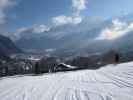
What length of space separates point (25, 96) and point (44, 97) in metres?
0.48

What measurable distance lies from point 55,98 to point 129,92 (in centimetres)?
141

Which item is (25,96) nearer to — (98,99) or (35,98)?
(35,98)

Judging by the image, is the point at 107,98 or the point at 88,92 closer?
the point at 107,98

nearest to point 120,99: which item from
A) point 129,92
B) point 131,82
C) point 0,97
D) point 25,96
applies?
point 129,92

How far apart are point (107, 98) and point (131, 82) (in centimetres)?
125

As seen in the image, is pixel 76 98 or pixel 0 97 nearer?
pixel 76 98

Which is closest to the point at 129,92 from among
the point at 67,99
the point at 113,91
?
the point at 113,91

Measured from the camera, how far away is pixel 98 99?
3076 mm

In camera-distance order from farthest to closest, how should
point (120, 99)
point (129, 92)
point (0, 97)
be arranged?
point (0, 97) → point (129, 92) → point (120, 99)

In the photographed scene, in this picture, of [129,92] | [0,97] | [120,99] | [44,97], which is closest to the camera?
[120,99]

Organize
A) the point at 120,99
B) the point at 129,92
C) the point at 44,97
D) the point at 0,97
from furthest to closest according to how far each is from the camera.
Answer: the point at 0,97, the point at 44,97, the point at 129,92, the point at 120,99

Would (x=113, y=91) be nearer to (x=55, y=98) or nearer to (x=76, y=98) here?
(x=76, y=98)

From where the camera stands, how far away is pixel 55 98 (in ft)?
11.4

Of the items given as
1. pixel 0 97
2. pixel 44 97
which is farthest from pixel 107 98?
pixel 0 97
